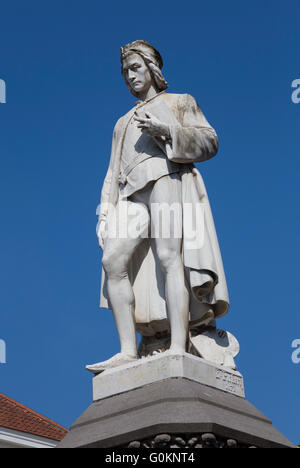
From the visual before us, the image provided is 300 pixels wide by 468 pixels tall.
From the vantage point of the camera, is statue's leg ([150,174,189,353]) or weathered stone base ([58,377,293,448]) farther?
statue's leg ([150,174,189,353])

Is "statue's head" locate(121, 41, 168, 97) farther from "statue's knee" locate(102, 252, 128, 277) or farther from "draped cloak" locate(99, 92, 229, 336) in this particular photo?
"statue's knee" locate(102, 252, 128, 277)

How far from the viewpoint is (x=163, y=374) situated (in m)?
8.23

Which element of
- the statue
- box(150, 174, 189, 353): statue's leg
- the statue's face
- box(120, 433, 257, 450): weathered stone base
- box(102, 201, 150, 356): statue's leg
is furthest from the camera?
the statue's face

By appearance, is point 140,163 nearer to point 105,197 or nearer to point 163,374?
point 105,197

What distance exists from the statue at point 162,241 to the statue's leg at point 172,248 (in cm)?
1

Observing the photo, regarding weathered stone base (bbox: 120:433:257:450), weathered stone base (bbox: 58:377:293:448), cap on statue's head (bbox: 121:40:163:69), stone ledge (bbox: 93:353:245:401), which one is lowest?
weathered stone base (bbox: 120:433:257:450)

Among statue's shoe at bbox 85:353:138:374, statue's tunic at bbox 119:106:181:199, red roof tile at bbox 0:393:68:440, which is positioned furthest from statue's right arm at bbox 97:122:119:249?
red roof tile at bbox 0:393:68:440

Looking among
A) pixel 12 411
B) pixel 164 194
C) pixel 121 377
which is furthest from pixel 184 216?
pixel 12 411

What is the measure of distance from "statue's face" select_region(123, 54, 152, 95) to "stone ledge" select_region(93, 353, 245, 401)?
3.57m

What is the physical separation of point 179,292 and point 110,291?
0.87m

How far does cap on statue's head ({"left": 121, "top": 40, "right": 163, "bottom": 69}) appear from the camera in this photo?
32.6 ft

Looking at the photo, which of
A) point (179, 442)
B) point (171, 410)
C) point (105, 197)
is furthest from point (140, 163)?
point (179, 442)
